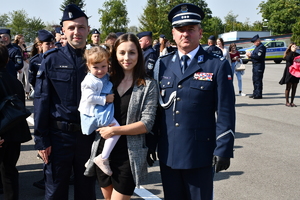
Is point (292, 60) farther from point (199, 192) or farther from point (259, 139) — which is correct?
point (199, 192)

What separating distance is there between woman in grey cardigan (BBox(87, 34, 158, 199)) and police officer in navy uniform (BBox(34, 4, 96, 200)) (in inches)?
13.3

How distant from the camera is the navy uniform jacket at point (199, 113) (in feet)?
8.45

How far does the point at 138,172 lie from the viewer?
2.73 m

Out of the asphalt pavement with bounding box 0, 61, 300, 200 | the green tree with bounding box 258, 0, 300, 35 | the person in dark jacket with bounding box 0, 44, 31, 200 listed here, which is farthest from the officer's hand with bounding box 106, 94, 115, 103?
the green tree with bounding box 258, 0, 300, 35

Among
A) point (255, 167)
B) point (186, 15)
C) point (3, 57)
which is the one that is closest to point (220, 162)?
point (186, 15)

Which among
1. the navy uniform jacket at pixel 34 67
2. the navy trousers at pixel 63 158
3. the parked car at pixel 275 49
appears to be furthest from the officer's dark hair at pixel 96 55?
the parked car at pixel 275 49

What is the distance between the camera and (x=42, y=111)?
2969mm

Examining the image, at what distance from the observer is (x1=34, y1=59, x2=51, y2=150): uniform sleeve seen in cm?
297

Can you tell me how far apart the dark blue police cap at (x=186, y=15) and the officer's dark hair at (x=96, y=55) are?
0.62 meters

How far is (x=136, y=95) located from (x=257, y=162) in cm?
361

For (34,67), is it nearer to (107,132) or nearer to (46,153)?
(46,153)

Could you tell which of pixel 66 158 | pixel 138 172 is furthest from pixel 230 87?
pixel 66 158

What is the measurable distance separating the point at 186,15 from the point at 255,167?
3.50 m

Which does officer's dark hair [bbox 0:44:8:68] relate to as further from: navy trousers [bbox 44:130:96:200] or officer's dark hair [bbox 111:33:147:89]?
officer's dark hair [bbox 111:33:147:89]
